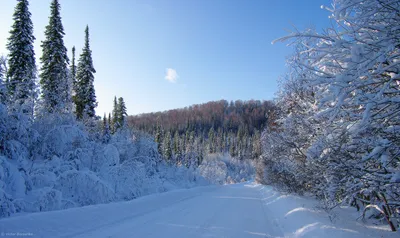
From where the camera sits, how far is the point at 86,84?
27.2 metres

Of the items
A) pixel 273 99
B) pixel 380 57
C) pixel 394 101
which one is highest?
pixel 273 99

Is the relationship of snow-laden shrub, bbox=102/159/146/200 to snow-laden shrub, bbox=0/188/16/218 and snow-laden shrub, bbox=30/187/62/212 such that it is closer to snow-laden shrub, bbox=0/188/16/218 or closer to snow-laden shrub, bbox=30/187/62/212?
snow-laden shrub, bbox=30/187/62/212

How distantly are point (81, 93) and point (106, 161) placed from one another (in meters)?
16.9

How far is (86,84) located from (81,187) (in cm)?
2016

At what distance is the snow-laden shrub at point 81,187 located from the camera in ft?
32.3

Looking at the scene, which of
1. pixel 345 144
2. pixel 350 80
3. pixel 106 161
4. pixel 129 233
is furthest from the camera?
pixel 106 161

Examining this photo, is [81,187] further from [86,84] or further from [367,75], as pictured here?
[86,84]

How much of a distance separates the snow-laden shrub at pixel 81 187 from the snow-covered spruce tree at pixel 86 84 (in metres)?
18.1

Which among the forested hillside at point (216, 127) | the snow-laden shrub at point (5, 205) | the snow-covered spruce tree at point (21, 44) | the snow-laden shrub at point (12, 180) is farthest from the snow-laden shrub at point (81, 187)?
the forested hillside at point (216, 127)

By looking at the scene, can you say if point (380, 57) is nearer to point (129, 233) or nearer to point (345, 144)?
point (345, 144)

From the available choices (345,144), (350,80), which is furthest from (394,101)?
(345,144)

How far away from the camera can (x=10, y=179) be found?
24.5 ft

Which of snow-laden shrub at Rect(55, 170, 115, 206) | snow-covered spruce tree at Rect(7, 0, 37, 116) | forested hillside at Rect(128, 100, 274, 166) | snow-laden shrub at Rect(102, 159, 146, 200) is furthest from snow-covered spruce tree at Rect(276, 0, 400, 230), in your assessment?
forested hillside at Rect(128, 100, 274, 166)

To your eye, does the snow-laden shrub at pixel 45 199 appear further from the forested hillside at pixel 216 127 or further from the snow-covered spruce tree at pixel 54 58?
the forested hillside at pixel 216 127
